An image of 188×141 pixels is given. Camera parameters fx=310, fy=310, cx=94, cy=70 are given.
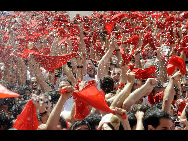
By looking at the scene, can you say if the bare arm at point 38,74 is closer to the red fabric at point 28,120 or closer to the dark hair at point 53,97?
the dark hair at point 53,97

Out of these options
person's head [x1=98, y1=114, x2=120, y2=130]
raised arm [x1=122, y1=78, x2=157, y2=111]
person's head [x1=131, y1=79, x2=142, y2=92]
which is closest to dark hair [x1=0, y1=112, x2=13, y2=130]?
person's head [x1=98, y1=114, x2=120, y2=130]

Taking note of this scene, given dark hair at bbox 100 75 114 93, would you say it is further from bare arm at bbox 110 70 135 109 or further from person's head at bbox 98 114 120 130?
person's head at bbox 98 114 120 130

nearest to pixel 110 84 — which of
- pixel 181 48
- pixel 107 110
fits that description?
pixel 107 110

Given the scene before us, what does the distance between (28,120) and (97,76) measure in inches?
79.2

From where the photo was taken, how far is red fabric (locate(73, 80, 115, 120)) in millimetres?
2439

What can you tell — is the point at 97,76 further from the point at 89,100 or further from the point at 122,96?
the point at 89,100

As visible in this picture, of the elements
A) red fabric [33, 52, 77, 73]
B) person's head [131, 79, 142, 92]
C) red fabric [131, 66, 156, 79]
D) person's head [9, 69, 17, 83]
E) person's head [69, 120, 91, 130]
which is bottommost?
person's head [69, 120, 91, 130]

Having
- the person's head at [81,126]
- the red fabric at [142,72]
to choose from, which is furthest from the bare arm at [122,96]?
the person's head at [81,126]

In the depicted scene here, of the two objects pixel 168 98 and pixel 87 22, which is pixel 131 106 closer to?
pixel 168 98

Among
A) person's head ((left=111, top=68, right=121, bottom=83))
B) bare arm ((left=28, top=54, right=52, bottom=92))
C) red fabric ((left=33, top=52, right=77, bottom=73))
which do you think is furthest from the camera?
person's head ((left=111, top=68, right=121, bottom=83))

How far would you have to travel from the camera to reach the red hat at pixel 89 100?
2.44 meters

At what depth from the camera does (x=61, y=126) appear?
7.77 ft

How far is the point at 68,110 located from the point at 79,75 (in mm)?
1068

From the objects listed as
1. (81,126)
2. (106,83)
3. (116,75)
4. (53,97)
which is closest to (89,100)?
(81,126)
